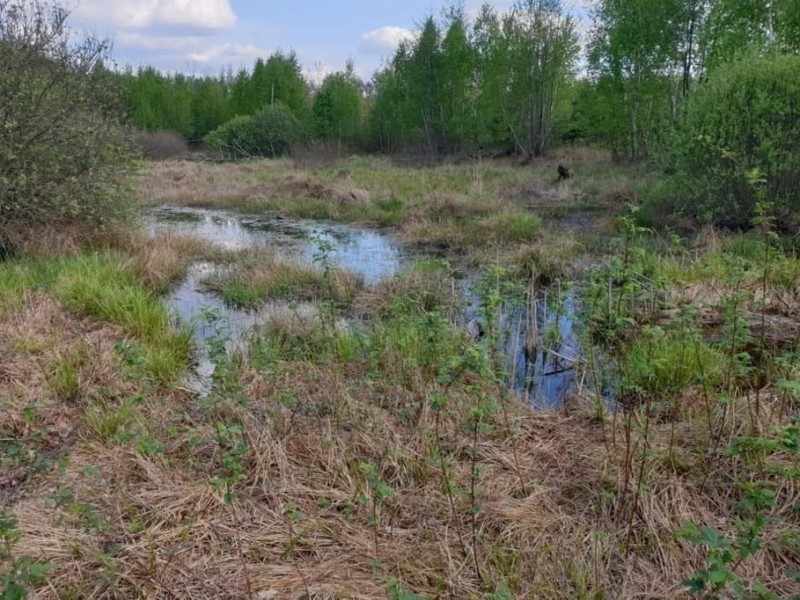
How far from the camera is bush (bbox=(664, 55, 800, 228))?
7902 mm

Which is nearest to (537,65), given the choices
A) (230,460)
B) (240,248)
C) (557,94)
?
(557,94)

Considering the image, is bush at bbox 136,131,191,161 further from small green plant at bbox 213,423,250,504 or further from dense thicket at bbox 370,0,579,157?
small green plant at bbox 213,423,250,504

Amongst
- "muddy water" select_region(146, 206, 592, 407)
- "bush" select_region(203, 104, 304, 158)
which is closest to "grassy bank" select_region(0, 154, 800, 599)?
"muddy water" select_region(146, 206, 592, 407)

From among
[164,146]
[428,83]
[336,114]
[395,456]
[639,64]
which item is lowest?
[395,456]

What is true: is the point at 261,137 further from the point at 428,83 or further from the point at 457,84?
the point at 457,84

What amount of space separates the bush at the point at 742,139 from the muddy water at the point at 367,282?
384cm

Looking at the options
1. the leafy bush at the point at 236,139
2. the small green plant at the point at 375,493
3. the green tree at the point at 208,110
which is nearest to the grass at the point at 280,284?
the small green plant at the point at 375,493

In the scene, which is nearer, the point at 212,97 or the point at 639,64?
the point at 639,64

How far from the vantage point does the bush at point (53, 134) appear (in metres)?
6.98

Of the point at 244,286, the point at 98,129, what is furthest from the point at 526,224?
the point at 98,129

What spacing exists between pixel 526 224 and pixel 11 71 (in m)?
7.78

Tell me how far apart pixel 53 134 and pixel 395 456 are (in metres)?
6.74

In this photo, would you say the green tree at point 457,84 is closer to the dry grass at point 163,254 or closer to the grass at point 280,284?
the dry grass at point 163,254

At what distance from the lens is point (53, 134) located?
7.36 metres
